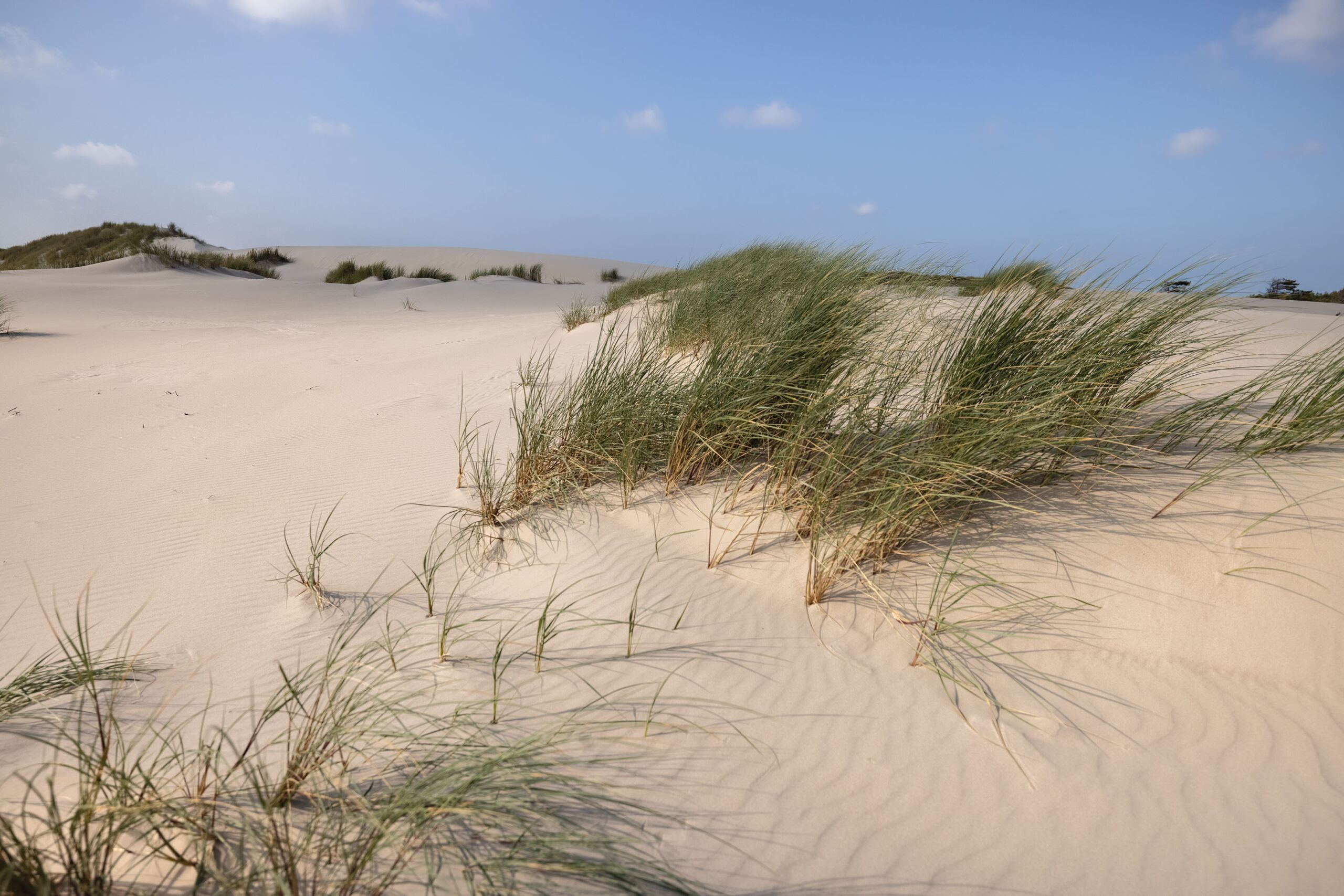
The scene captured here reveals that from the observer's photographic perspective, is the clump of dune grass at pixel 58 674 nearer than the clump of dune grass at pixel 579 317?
Yes

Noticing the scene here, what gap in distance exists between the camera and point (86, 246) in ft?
65.8

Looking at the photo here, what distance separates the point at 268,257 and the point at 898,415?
23547 millimetres

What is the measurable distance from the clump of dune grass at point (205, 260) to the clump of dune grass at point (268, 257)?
7.33ft

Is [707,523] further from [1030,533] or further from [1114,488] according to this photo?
[1114,488]

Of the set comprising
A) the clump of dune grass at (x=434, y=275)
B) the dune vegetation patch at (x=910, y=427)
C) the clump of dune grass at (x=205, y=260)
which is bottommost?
the dune vegetation patch at (x=910, y=427)

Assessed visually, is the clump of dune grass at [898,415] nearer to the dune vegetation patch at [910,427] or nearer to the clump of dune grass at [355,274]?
the dune vegetation patch at [910,427]

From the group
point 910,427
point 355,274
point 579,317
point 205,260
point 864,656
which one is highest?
point 205,260

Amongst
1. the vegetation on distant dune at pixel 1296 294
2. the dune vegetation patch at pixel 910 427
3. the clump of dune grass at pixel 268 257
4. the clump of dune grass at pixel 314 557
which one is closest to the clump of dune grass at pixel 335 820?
the clump of dune grass at pixel 314 557

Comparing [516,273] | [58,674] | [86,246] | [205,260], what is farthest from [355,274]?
[58,674]

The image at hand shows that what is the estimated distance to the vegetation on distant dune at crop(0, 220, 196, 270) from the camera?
733 inches

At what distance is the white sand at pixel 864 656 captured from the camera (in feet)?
4.80

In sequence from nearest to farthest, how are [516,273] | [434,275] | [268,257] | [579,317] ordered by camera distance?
[579,317] → [434,275] → [516,273] → [268,257]

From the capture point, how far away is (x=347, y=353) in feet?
22.1

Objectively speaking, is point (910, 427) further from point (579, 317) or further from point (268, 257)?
point (268, 257)
